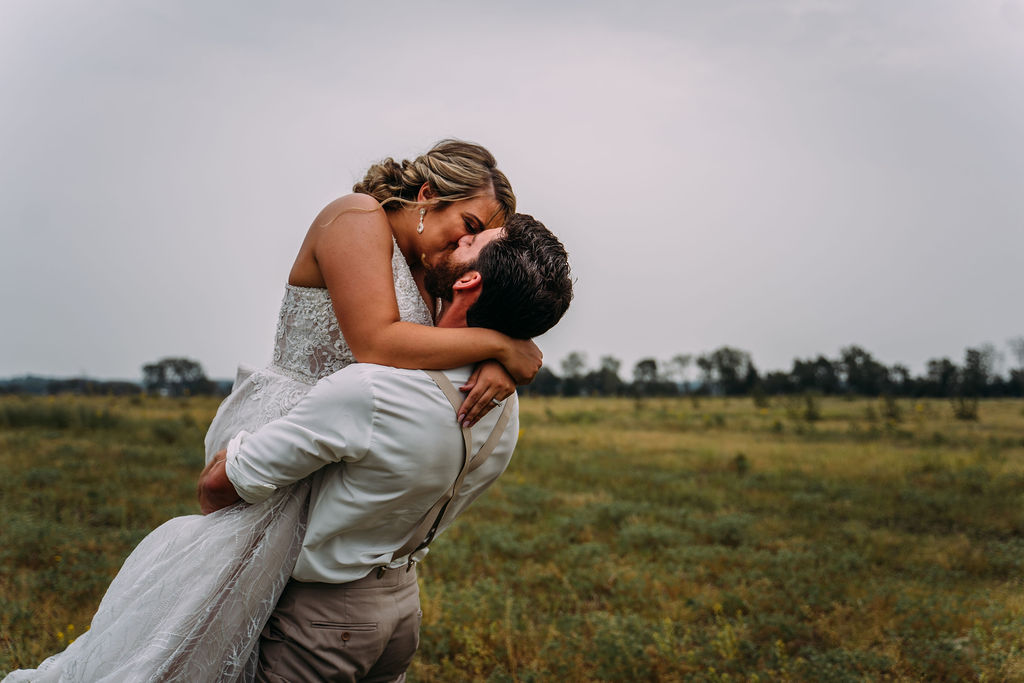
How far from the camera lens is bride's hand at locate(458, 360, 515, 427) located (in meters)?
1.80

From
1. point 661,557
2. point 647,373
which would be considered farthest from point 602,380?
point 661,557

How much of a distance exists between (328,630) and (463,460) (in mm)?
583

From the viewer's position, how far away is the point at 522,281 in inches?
72.1

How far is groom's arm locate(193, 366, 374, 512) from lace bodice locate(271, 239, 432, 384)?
1.34 feet

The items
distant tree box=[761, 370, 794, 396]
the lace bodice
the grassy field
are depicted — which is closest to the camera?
the lace bodice

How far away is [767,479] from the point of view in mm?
12375

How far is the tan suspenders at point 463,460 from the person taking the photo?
1.81m

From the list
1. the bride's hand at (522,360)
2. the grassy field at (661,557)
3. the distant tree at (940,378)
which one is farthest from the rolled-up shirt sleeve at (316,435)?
the distant tree at (940,378)

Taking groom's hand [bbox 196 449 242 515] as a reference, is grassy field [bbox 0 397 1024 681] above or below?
below

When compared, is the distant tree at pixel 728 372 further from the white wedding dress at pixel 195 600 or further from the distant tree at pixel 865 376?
the white wedding dress at pixel 195 600

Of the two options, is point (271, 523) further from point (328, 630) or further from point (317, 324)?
point (317, 324)

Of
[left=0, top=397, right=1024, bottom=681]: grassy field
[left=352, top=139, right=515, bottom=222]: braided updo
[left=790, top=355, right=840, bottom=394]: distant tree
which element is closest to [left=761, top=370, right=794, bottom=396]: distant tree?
[left=790, top=355, right=840, bottom=394]: distant tree

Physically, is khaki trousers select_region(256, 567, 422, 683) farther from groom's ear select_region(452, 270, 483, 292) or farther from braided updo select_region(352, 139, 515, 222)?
braided updo select_region(352, 139, 515, 222)

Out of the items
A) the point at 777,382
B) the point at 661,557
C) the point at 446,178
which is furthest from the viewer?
the point at 777,382
